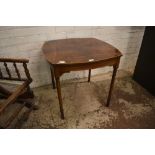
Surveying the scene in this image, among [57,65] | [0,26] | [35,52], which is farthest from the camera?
[35,52]

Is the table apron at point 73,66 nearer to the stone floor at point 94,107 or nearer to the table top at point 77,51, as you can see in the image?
the table top at point 77,51

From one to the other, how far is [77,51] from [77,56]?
11cm

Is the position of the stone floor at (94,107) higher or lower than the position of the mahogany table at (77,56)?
lower

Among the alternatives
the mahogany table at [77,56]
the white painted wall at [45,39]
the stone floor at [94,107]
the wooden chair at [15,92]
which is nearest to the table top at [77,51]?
the mahogany table at [77,56]

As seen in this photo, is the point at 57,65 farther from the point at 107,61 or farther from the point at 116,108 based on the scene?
the point at 116,108

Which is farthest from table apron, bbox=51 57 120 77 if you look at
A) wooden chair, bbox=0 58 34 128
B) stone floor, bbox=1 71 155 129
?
stone floor, bbox=1 71 155 129

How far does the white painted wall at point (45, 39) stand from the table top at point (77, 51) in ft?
0.47

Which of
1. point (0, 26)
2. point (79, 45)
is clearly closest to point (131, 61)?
point (79, 45)

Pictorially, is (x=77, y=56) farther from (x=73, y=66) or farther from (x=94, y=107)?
(x=94, y=107)

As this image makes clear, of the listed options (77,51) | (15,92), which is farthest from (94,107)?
(15,92)

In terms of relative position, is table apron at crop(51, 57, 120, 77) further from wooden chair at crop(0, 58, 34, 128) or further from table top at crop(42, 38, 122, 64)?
wooden chair at crop(0, 58, 34, 128)

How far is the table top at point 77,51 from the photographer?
1.32m
